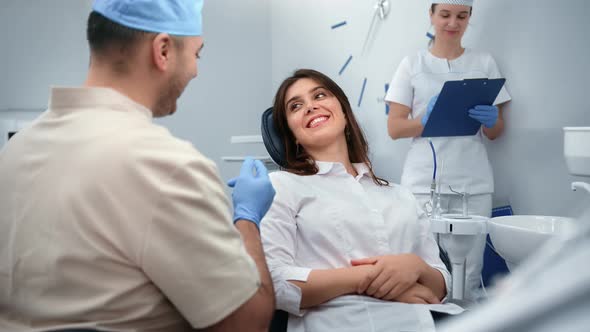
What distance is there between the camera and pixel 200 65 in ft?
12.2

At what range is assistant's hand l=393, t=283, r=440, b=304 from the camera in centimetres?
132

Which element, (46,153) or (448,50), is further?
(448,50)

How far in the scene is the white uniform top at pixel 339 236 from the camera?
1.26 meters

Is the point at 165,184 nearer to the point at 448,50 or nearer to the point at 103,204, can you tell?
the point at 103,204

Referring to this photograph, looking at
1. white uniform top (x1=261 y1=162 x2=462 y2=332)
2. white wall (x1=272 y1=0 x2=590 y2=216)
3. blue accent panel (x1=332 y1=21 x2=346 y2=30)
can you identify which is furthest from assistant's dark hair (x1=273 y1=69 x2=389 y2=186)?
blue accent panel (x1=332 y1=21 x2=346 y2=30)

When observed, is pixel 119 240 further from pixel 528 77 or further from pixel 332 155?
pixel 528 77

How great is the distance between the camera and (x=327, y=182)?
1.55 meters

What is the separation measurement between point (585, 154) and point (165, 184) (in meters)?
1.27

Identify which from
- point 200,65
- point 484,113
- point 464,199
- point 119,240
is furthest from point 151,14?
point 200,65

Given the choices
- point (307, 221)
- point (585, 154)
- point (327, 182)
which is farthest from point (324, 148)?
point (585, 154)

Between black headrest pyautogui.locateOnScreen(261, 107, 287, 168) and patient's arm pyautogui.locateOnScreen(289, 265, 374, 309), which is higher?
black headrest pyautogui.locateOnScreen(261, 107, 287, 168)

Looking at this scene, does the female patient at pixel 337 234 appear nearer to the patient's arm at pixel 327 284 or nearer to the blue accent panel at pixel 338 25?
the patient's arm at pixel 327 284

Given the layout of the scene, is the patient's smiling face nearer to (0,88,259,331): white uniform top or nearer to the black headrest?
the black headrest

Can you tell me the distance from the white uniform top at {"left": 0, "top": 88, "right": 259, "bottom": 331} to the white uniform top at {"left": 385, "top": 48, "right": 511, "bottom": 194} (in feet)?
5.30
